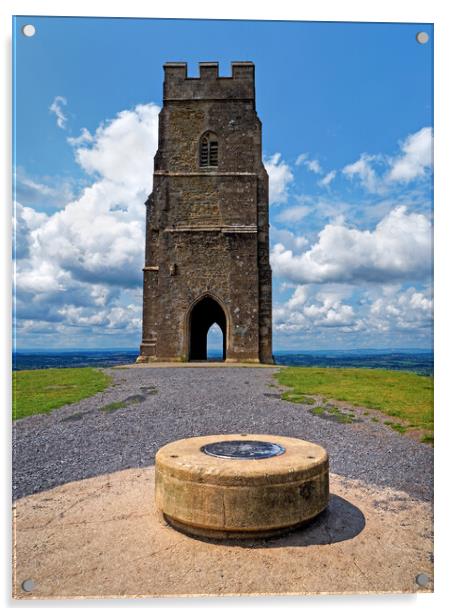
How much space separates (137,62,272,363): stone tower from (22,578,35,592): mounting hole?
47.7 ft

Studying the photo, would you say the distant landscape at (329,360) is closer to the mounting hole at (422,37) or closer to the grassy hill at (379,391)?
the grassy hill at (379,391)

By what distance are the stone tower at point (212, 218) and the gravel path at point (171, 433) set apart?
28.2ft

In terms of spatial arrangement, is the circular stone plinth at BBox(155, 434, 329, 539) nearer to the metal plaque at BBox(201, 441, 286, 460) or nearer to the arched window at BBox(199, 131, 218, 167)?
the metal plaque at BBox(201, 441, 286, 460)

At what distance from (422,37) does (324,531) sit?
5.10 metres

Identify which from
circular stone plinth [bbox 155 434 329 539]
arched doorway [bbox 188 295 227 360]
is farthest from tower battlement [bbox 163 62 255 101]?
circular stone plinth [bbox 155 434 329 539]

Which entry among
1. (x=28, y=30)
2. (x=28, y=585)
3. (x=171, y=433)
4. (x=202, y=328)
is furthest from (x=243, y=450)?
(x=202, y=328)

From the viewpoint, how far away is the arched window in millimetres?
19375

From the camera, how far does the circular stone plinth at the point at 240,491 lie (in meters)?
3.84

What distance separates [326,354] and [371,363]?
71 centimetres

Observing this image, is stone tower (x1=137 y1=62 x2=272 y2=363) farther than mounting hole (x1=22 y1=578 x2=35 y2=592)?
Yes

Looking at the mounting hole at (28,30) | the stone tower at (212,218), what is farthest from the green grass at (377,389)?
the stone tower at (212,218)

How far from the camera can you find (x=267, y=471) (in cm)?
389

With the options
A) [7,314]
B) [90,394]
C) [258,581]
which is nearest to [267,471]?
[258,581]

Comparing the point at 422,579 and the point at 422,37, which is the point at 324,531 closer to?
the point at 422,579
